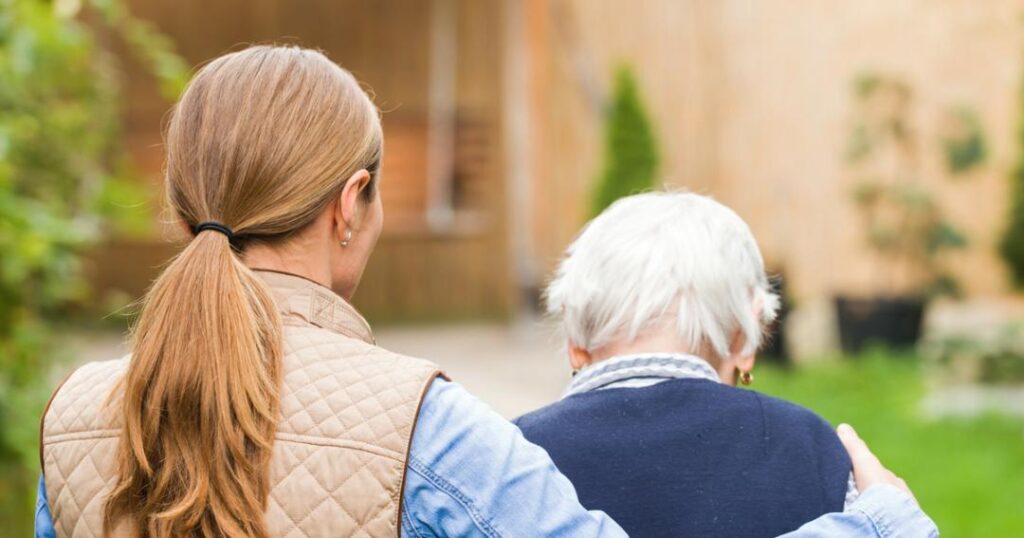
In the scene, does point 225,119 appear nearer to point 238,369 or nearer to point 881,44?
point 238,369

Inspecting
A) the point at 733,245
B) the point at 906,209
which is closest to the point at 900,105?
the point at 906,209

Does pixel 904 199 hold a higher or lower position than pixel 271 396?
lower

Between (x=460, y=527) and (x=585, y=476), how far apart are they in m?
0.40

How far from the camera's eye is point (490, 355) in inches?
409

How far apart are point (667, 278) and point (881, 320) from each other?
8.10 metres

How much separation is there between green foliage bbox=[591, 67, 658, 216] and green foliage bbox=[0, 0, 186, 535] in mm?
4714

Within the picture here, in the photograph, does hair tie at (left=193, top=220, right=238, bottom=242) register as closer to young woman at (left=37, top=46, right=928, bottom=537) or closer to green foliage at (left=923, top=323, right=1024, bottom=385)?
young woman at (left=37, top=46, right=928, bottom=537)

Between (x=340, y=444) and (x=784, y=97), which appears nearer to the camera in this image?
(x=340, y=444)

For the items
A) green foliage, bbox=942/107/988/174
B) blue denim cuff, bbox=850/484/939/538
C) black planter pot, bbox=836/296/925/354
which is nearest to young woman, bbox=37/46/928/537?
blue denim cuff, bbox=850/484/939/538

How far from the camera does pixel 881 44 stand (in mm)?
13125

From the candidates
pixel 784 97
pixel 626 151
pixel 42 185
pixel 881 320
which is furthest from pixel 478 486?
pixel 784 97

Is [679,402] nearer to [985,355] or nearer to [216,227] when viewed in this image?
[216,227]

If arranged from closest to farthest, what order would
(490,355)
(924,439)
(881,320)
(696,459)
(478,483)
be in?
(478,483) < (696,459) < (924,439) < (881,320) < (490,355)

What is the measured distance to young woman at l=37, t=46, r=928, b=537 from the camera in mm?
1439
